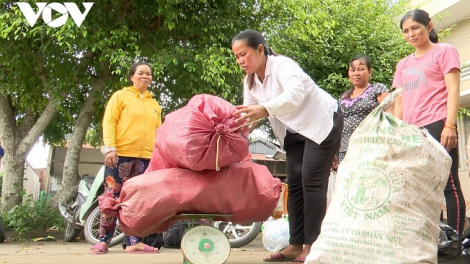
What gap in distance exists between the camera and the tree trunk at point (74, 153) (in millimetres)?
7895

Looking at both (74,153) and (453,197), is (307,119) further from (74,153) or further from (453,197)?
(74,153)

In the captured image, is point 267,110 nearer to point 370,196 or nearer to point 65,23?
point 370,196

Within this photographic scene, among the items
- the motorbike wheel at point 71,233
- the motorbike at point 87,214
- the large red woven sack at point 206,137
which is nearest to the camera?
the large red woven sack at point 206,137

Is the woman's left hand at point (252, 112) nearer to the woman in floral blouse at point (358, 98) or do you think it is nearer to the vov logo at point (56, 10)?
the woman in floral blouse at point (358, 98)

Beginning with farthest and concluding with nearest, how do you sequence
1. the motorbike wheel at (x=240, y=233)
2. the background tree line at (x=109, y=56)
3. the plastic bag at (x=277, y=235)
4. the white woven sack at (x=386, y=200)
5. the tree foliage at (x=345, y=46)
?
the tree foliage at (x=345, y=46), the background tree line at (x=109, y=56), the motorbike wheel at (x=240, y=233), the plastic bag at (x=277, y=235), the white woven sack at (x=386, y=200)

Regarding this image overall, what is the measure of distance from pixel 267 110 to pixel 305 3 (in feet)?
22.8

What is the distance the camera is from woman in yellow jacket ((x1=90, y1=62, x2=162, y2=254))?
4.09m

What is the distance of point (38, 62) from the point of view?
25.7 feet

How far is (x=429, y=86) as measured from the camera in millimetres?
3000

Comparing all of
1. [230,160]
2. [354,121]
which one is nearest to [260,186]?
[230,160]

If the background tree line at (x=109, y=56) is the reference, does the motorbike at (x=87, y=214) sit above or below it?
below

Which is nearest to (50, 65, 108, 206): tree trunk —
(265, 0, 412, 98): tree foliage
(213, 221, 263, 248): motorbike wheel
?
(213, 221, 263, 248): motorbike wheel

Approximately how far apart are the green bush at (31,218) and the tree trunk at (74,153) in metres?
0.29

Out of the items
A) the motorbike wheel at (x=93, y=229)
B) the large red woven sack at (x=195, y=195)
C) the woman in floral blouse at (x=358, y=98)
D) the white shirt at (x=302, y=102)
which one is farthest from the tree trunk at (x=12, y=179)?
the white shirt at (x=302, y=102)
